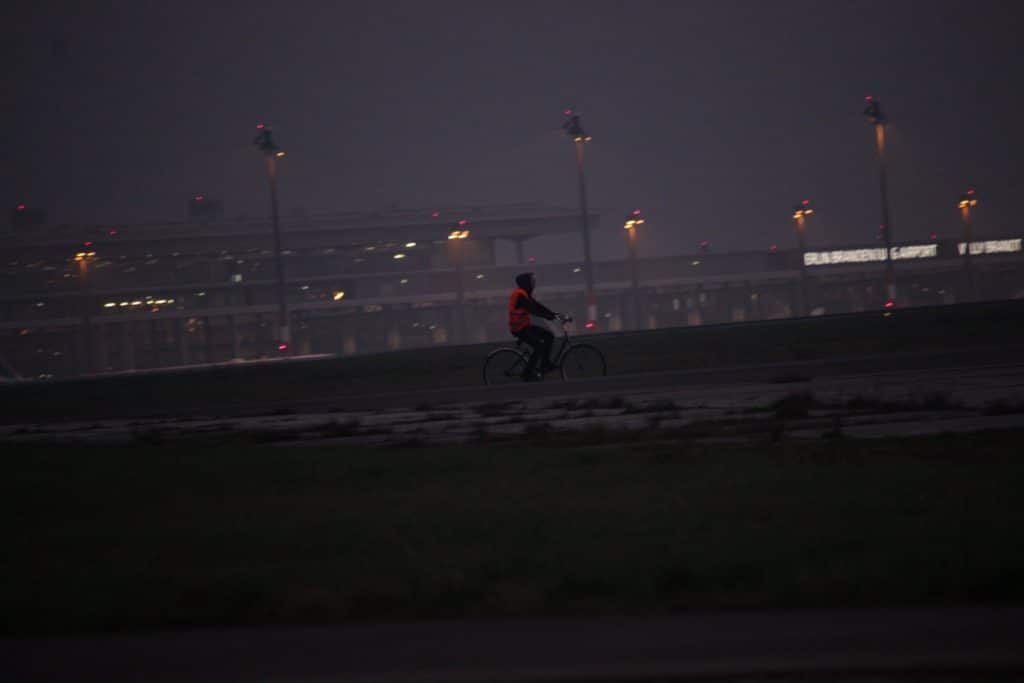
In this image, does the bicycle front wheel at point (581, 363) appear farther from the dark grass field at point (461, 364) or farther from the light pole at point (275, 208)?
the light pole at point (275, 208)

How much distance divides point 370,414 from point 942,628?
12140mm

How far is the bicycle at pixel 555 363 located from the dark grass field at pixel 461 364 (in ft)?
6.11

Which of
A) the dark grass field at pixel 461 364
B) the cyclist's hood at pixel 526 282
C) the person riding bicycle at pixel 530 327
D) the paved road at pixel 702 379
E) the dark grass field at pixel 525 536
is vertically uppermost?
the cyclist's hood at pixel 526 282

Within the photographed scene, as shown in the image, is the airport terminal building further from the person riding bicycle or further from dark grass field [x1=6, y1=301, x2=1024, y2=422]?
the person riding bicycle

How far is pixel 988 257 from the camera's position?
3078 inches

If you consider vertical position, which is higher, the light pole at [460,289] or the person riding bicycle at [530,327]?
the light pole at [460,289]

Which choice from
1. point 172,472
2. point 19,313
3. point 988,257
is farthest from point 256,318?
point 172,472

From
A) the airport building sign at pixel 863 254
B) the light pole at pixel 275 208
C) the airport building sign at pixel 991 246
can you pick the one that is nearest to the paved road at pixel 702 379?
the light pole at pixel 275 208

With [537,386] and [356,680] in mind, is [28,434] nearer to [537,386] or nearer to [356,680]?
[537,386]

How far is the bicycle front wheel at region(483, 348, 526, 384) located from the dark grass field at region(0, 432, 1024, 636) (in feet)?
30.0

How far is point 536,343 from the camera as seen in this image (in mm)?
18531

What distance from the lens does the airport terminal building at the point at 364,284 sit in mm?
76875

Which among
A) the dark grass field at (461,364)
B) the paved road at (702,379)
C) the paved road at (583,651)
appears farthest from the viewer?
the dark grass field at (461,364)

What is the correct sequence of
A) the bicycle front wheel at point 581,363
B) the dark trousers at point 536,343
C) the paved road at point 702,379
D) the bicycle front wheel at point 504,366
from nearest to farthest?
the paved road at point 702,379, the dark trousers at point 536,343, the bicycle front wheel at point 504,366, the bicycle front wheel at point 581,363
